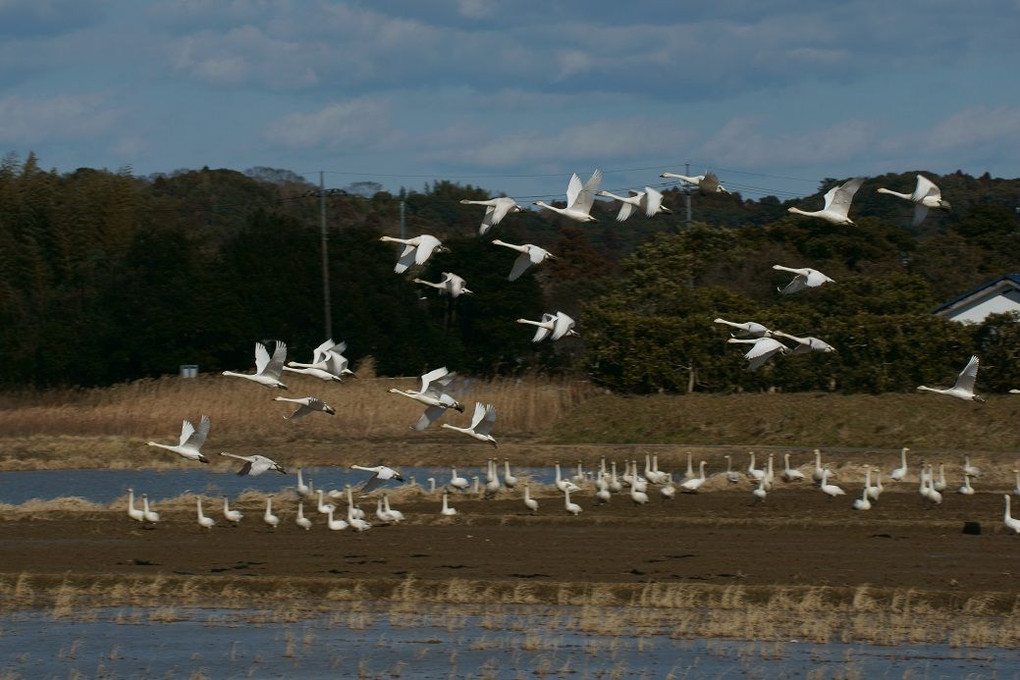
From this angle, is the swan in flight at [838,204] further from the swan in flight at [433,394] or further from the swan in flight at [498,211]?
the swan in flight at [433,394]

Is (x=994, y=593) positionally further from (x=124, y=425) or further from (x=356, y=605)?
(x=124, y=425)

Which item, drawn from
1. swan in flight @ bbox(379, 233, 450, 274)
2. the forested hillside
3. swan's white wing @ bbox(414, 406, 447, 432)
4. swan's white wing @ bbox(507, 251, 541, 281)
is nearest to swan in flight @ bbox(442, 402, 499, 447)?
swan's white wing @ bbox(414, 406, 447, 432)

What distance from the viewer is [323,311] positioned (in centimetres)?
→ 6316

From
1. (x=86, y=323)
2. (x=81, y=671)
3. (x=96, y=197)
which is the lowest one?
(x=81, y=671)

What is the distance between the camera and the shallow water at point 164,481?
3638cm

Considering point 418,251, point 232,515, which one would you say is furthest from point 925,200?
point 232,515

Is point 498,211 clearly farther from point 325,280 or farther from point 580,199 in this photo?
point 325,280

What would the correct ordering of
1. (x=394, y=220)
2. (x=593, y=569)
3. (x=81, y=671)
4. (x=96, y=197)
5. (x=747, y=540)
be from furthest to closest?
1. (x=394, y=220)
2. (x=96, y=197)
3. (x=747, y=540)
4. (x=593, y=569)
5. (x=81, y=671)

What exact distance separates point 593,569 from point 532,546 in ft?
8.25

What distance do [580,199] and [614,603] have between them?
5640 millimetres

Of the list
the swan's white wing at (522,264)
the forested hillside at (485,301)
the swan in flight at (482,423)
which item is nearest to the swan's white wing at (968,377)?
the swan in flight at (482,423)

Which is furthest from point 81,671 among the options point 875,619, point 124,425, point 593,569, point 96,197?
point 96,197

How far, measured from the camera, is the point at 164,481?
39812 mm

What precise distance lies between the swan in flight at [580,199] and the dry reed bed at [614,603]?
5.13 m
